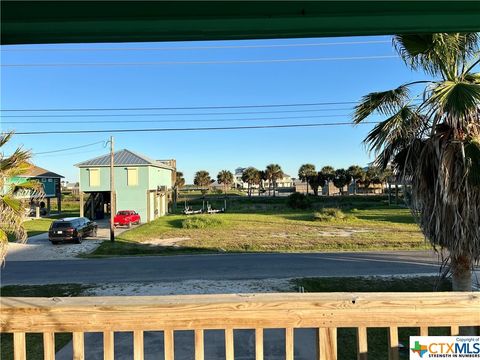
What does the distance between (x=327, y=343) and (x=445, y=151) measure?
4.99 m

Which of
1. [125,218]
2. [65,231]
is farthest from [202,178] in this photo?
[65,231]

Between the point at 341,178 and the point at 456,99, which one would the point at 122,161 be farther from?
the point at 341,178

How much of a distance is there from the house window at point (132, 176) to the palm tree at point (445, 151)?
31011 mm

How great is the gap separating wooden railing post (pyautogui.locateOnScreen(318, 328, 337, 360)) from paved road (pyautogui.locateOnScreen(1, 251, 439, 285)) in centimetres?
1120

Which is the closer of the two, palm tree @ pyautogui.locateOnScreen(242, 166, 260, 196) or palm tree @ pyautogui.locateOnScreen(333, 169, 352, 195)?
palm tree @ pyautogui.locateOnScreen(333, 169, 352, 195)

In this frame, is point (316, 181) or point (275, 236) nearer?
point (275, 236)

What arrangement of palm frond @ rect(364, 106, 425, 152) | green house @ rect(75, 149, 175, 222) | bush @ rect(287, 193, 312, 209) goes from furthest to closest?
1. bush @ rect(287, 193, 312, 209)
2. green house @ rect(75, 149, 175, 222)
3. palm frond @ rect(364, 106, 425, 152)

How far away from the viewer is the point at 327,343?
76.5 inches

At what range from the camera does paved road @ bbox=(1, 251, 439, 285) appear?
13.4 m

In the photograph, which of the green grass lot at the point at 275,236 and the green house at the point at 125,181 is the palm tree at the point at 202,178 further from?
the green grass lot at the point at 275,236

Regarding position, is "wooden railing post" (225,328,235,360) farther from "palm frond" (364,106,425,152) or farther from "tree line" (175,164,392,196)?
"tree line" (175,164,392,196)

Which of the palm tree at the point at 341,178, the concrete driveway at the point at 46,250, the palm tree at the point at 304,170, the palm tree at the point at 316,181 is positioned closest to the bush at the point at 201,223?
the concrete driveway at the point at 46,250

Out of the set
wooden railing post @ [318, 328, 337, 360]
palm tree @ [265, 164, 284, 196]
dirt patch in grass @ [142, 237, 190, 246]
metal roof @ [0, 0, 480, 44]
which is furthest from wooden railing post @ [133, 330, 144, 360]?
palm tree @ [265, 164, 284, 196]

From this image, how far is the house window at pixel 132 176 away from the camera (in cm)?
3538
